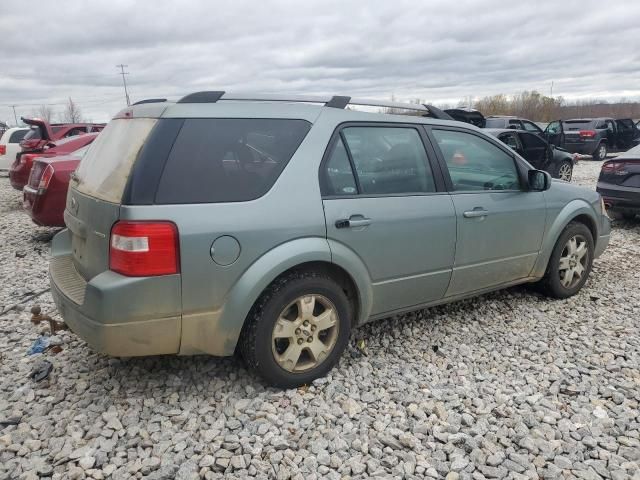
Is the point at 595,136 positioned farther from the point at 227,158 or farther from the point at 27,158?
the point at 227,158

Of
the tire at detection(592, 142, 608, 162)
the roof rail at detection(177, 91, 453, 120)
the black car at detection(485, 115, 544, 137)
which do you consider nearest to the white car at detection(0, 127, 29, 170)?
the black car at detection(485, 115, 544, 137)

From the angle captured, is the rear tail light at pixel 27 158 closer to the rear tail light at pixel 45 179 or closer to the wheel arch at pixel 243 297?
the rear tail light at pixel 45 179

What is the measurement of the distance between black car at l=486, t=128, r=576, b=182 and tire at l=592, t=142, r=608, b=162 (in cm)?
789

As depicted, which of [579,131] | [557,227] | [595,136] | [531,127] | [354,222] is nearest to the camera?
[354,222]

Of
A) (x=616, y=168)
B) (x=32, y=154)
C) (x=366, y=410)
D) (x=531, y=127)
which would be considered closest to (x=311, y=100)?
(x=366, y=410)

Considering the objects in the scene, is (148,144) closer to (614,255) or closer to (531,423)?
(531,423)

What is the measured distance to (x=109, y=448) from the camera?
8.50ft

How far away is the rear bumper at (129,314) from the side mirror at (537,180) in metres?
2.99

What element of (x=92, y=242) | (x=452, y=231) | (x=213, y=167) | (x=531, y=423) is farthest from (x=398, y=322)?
(x=92, y=242)

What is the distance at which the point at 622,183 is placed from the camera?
24.7 feet

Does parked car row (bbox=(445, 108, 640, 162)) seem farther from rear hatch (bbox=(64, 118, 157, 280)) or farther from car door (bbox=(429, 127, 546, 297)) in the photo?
rear hatch (bbox=(64, 118, 157, 280))

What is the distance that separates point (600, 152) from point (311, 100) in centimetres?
2025

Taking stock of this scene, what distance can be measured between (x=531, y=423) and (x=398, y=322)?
4.88 feet

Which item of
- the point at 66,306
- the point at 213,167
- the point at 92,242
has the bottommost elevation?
the point at 66,306
